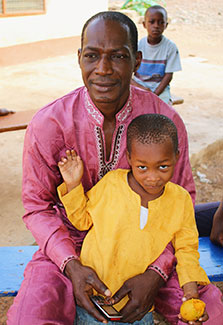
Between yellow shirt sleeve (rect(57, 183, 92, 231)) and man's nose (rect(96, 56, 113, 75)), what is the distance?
52 centimetres

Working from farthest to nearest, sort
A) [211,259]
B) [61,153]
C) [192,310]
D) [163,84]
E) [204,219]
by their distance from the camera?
[163,84] → [204,219] → [211,259] → [61,153] → [192,310]

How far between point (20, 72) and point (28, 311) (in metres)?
8.10

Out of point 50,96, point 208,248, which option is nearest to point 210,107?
point 50,96

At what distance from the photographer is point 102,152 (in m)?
2.12

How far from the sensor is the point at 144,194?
6.63 feet

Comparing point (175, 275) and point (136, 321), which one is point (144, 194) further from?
point (136, 321)

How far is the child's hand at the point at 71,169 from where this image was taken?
1964 mm

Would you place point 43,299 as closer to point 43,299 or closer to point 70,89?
point 43,299

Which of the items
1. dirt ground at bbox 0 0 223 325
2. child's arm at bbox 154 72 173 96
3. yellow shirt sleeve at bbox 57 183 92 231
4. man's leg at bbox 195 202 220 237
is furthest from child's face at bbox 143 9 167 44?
yellow shirt sleeve at bbox 57 183 92 231

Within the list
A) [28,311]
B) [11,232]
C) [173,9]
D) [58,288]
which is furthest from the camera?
[173,9]

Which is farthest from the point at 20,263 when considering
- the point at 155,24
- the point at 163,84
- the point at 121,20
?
the point at 155,24

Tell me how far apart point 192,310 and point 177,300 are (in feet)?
0.83

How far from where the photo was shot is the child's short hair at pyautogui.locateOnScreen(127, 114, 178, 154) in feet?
6.25

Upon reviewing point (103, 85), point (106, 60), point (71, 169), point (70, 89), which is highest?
point (106, 60)
